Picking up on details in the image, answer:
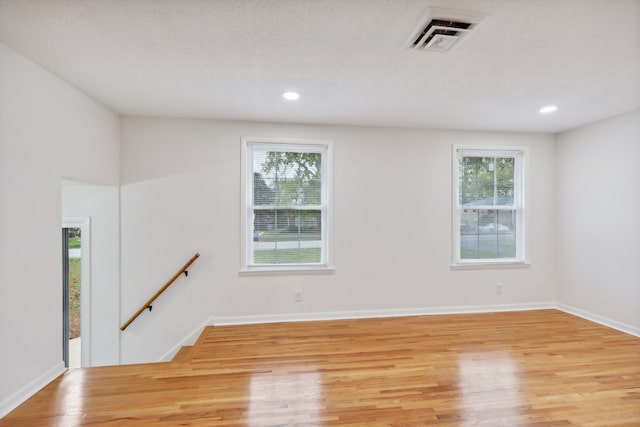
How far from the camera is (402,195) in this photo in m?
3.96

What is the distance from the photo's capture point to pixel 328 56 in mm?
2170

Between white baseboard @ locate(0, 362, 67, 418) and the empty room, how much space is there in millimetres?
15

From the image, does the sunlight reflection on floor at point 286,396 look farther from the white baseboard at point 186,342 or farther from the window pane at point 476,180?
the window pane at point 476,180

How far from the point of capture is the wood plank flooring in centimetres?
196

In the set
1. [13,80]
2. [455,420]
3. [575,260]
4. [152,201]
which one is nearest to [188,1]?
[13,80]

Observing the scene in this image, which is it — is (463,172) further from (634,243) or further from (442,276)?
(634,243)

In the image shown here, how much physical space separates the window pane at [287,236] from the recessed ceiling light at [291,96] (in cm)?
136

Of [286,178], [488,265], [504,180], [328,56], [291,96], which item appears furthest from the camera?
[504,180]

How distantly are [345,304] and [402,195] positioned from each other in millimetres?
1536

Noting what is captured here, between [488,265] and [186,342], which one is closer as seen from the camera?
[186,342]

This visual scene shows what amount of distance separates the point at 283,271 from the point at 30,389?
7.52ft

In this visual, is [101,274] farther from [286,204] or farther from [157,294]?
[286,204]

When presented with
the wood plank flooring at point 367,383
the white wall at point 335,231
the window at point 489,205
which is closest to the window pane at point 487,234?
the window at point 489,205

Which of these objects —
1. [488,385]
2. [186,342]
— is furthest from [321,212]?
[488,385]
